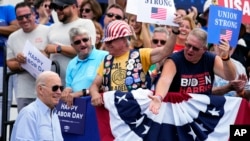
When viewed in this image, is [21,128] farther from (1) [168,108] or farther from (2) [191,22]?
(2) [191,22]

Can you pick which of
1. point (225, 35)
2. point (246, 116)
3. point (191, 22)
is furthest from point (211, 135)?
point (191, 22)

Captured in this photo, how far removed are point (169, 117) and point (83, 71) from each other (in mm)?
1391

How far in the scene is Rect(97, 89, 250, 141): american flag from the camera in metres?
9.46

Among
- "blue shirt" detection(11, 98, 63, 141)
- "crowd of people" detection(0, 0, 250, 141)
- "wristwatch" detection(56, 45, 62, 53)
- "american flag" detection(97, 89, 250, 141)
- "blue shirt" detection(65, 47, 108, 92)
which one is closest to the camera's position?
"blue shirt" detection(11, 98, 63, 141)

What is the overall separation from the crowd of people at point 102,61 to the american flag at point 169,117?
0.36 feet

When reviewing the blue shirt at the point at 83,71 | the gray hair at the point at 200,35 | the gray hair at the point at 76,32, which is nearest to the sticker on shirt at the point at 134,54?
the gray hair at the point at 200,35

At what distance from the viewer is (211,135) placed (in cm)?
963

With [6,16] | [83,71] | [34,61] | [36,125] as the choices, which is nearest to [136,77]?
[83,71]

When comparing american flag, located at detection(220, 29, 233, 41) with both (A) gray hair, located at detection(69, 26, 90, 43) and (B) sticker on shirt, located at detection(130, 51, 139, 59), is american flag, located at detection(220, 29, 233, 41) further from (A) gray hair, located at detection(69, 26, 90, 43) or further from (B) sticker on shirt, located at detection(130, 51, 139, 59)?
(A) gray hair, located at detection(69, 26, 90, 43)

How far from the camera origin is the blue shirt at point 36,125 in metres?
8.24

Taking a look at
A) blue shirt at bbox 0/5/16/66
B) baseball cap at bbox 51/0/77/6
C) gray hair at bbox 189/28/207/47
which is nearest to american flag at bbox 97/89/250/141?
gray hair at bbox 189/28/207/47

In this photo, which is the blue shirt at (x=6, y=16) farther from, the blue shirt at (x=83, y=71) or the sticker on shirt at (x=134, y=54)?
the sticker on shirt at (x=134, y=54)

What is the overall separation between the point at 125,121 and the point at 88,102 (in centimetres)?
58

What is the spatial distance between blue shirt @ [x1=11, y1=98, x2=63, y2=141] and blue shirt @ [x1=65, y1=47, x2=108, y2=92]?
1.79 m
